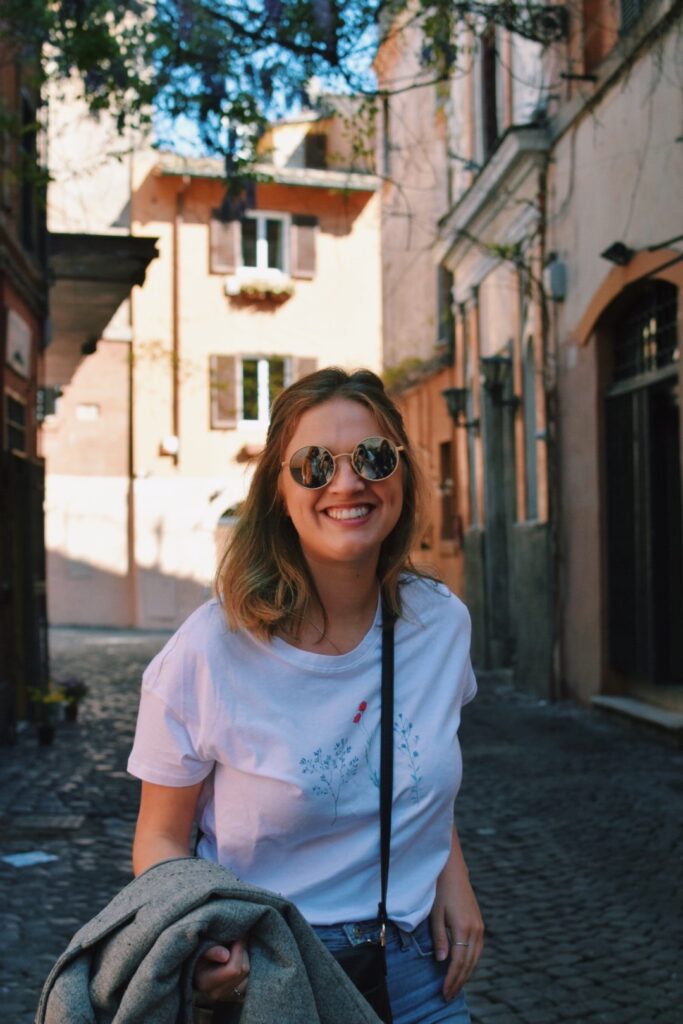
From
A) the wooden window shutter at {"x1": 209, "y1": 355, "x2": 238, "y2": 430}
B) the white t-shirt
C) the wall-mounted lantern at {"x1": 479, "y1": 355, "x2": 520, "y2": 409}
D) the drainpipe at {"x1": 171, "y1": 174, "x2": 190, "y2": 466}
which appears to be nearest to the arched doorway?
the wall-mounted lantern at {"x1": 479, "y1": 355, "x2": 520, "y2": 409}

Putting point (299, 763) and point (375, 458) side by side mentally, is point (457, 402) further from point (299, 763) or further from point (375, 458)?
point (299, 763)

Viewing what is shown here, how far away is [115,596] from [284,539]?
996 inches

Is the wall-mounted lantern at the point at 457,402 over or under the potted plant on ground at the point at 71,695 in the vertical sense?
over

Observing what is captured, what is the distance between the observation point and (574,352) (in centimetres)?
1201

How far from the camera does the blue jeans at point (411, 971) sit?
195 centimetres

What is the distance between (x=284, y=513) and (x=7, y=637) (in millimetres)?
8607

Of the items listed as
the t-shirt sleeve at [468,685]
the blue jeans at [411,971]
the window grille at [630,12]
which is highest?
the window grille at [630,12]

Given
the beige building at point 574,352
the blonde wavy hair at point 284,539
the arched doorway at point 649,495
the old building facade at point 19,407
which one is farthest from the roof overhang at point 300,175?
the blonde wavy hair at point 284,539

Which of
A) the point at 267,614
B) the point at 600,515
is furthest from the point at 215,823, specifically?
the point at 600,515

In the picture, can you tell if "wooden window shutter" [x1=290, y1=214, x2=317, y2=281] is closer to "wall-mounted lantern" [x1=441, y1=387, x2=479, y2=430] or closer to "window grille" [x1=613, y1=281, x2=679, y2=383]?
"wall-mounted lantern" [x1=441, y1=387, x2=479, y2=430]

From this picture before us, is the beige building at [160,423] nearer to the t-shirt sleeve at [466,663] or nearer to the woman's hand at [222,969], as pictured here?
the t-shirt sleeve at [466,663]

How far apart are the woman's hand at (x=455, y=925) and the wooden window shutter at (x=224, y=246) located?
2533 centimetres

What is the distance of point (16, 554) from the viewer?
35.9 ft

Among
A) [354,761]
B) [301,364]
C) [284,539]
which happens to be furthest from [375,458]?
[301,364]
